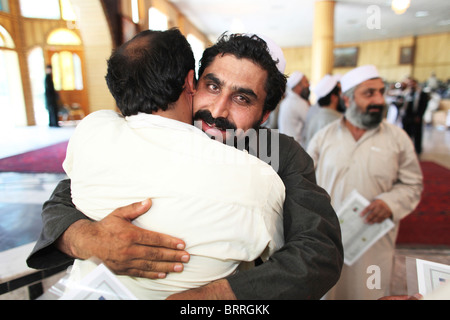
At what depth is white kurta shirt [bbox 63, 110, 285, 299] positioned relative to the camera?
0.77 metres

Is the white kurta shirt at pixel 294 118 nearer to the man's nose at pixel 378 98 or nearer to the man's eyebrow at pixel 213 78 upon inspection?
the man's nose at pixel 378 98

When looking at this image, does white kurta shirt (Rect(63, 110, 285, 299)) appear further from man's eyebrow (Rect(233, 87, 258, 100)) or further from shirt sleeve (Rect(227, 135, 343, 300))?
man's eyebrow (Rect(233, 87, 258, 100))

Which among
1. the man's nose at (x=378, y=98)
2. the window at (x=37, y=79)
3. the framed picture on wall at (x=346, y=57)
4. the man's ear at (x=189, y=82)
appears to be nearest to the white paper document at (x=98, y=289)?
the man's ear at (x=189, y=82)

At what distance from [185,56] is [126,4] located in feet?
15.0

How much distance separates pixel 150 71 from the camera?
0.93 m

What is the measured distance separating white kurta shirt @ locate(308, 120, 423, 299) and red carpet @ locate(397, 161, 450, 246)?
153 centimetres

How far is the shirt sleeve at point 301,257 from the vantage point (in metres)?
0.84

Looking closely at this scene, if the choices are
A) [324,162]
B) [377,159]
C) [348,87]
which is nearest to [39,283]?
[324,162]

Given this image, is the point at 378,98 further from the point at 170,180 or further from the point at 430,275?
the point at 170,180

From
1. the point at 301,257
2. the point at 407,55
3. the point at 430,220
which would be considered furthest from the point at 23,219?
the point at 407,55

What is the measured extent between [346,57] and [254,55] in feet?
67.0

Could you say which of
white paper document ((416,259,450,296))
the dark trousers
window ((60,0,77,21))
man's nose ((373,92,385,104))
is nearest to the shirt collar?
white paper document ((416,259,450,296))

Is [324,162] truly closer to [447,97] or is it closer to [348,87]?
[348,87]
